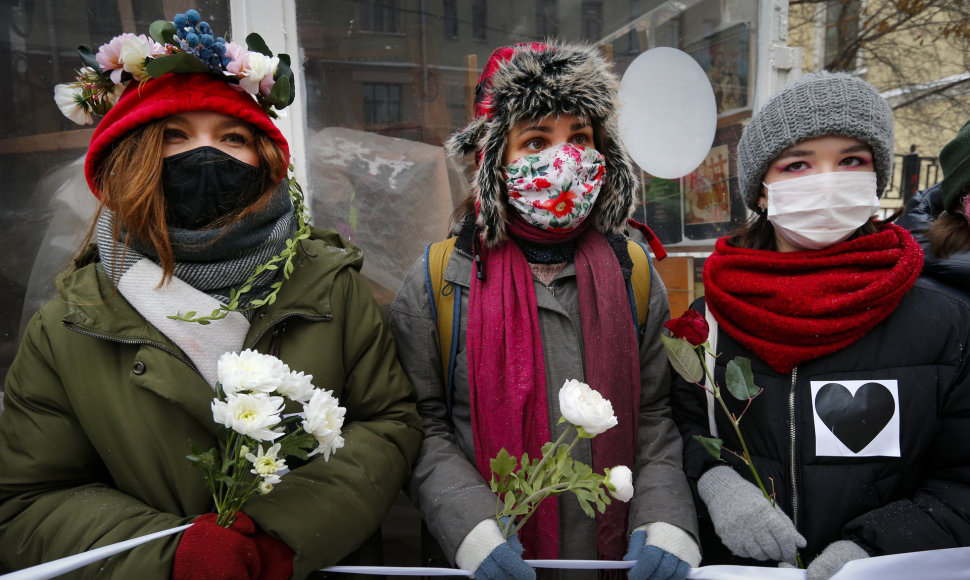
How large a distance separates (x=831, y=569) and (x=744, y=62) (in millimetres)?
3497

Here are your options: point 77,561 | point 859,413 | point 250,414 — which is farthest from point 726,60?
point 77,561

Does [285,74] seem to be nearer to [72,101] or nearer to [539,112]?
[72,101]

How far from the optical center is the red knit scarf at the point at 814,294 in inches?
73.7

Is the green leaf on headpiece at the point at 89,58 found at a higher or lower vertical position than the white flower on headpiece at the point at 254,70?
higher

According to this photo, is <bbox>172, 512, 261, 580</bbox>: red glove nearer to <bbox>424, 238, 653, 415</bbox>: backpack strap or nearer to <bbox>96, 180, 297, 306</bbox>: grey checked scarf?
<bbox>96, 180, 297, 306</bbox>: grey checked scarf

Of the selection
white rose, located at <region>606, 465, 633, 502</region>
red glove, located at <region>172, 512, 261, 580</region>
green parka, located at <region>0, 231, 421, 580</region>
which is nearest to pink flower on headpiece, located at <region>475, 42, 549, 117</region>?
green parka, located at <region>0, 231, 421, 580</region>

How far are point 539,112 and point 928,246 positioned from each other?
58.8 inches

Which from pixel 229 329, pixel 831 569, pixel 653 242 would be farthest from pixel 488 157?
pixel 831 569

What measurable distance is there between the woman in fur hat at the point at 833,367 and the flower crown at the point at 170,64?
161cm

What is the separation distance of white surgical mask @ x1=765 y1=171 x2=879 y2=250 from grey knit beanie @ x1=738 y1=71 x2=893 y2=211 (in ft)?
0.33

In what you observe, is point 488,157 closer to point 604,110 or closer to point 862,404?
point 604,110

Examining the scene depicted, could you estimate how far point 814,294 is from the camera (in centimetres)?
193

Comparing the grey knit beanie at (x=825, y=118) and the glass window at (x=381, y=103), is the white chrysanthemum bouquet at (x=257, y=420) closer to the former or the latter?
the grey knit beanie at (x=825, y=118)

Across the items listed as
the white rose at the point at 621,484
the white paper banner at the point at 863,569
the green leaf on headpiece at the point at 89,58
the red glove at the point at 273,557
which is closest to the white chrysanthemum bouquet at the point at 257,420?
the red glove at the point at 273,557
